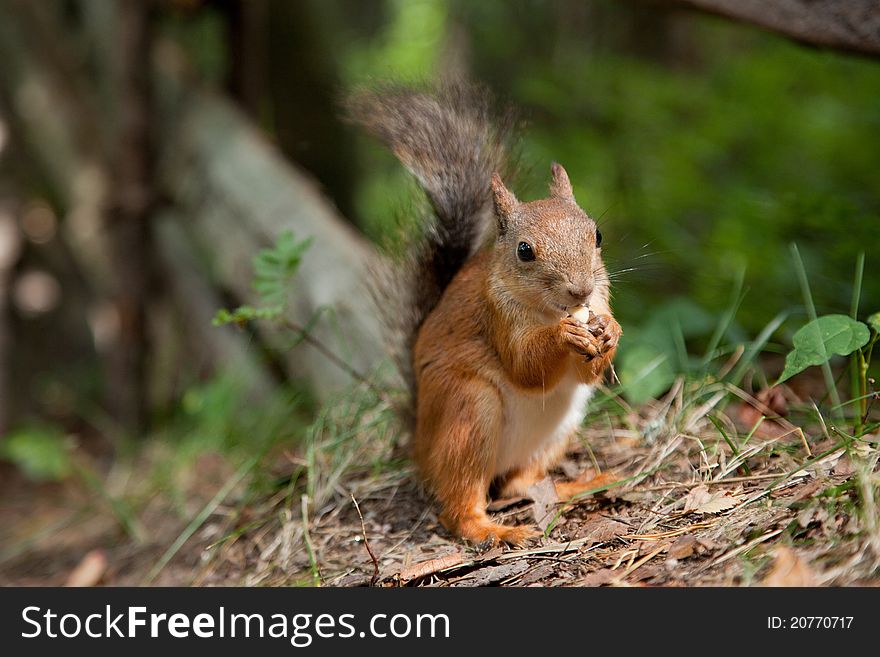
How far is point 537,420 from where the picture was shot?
2154 mm

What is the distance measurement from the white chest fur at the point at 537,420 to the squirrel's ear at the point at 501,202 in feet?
1.44

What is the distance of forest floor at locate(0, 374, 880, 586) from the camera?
1.69 metres

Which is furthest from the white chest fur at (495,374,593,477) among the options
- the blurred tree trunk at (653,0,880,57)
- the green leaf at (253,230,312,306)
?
the blurred tree trunk at (653,0,880,57)

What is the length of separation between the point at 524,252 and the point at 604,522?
69 centimetres

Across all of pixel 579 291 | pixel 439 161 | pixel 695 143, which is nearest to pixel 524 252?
pixel 579 291

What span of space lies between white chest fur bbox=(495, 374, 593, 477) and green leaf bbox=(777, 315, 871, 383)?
510 mm

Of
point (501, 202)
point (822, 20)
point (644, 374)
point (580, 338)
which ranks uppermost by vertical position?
point (822, 20)

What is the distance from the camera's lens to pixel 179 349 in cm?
485

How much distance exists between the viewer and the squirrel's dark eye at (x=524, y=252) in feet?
6.58

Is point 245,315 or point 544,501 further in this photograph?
point 245,315

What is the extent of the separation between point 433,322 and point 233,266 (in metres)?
1.88

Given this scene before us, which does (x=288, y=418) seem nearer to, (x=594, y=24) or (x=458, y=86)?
A: (x=458, y=86)
